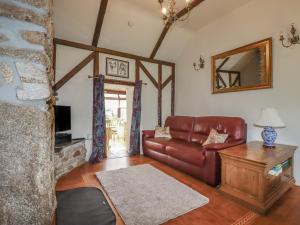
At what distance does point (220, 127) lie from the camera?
3.50 m

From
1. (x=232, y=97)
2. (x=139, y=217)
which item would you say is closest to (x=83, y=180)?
(x=139, y=217)

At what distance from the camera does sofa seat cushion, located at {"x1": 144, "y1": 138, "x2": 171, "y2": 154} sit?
3.77m

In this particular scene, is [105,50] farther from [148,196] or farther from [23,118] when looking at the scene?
[23,118]

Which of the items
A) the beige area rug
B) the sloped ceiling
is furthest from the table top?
the sloped ceiling

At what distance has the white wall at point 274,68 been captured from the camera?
2.86 m

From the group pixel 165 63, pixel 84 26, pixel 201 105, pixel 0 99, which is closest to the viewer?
pixel 0 99

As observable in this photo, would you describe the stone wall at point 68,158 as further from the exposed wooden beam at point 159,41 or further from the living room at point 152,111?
the exposed wooden beam at point 159,41

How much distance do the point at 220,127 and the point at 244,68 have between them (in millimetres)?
1324

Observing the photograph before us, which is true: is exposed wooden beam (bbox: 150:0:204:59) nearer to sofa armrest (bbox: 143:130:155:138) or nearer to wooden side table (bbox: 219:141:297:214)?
sofa armrest (bbox: 143:130:155:138)

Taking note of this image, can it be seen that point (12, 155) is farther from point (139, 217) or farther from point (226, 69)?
point (226, 69)

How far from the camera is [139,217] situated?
1.91 meters

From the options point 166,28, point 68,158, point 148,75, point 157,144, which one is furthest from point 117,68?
point 68,158

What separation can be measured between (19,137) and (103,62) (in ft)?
12.4

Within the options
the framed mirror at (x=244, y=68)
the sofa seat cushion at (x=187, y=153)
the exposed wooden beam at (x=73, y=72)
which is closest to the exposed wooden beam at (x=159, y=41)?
the framed mirror at (x=244, y=68)
